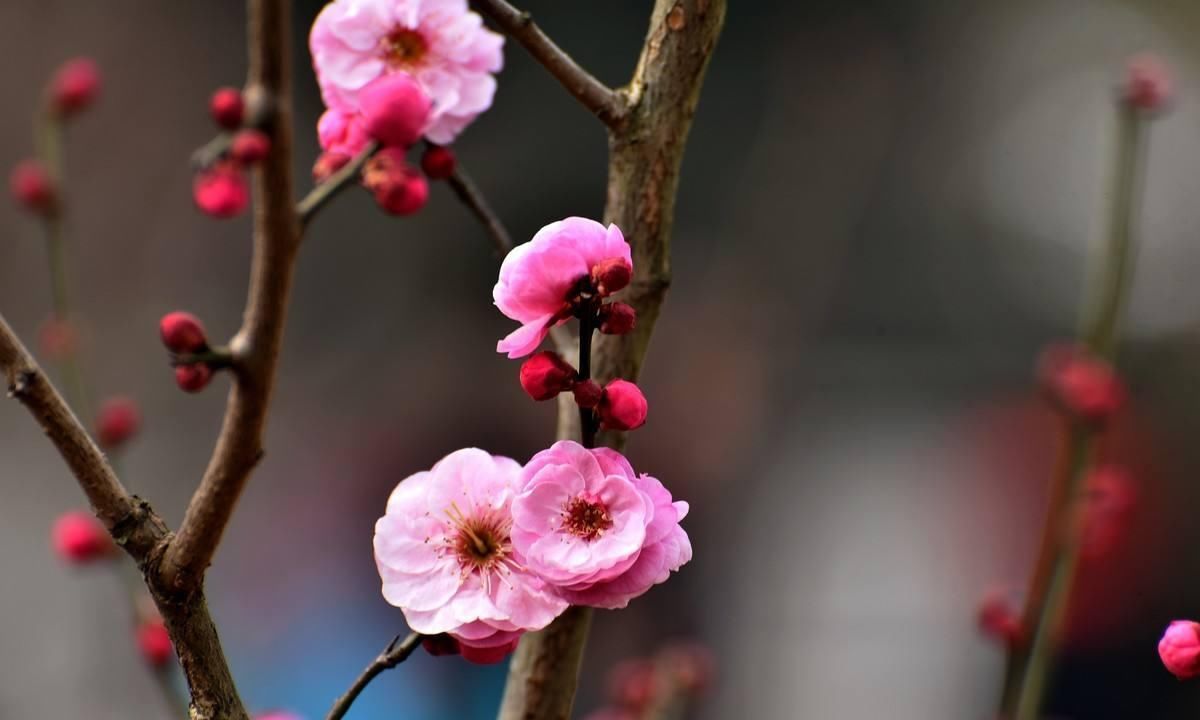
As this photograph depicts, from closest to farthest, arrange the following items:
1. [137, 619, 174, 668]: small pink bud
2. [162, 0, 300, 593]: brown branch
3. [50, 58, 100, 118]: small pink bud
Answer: [162, 0, 300, 593]: brown branch
[137, 619, 174, 668]: small pink bud
[50, 58, 100, 118]: small pink bud

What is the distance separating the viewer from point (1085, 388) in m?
0.70

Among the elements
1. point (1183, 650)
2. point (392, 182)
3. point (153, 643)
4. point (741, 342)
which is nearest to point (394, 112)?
point (392, 182)

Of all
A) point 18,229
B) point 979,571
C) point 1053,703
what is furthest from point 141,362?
point 1053,703

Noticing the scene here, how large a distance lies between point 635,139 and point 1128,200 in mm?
352

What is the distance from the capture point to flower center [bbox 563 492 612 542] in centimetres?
33

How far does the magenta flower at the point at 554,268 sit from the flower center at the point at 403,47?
4.8 inches

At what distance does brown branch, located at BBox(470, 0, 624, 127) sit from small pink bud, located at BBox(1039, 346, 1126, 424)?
40 centimetres

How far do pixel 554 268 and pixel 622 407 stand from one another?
45mm

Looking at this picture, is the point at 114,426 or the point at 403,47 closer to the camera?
the point at 403,47

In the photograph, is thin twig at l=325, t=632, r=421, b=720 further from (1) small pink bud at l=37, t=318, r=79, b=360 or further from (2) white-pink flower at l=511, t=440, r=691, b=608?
(1) small pink bud at l=37, t=318, r=79, b=360

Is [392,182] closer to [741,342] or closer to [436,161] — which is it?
[436,161]

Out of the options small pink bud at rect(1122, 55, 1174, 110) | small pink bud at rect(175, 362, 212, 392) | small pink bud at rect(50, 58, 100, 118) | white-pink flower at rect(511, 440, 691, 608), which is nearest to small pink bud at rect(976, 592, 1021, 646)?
small pink bud at rect(1122, 55, 1174, 110)

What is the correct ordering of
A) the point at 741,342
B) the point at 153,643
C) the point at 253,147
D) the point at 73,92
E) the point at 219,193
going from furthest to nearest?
the point at 741,342
the point at 73,92
the point at 153,643
the point at 219,193
the point at 253,147

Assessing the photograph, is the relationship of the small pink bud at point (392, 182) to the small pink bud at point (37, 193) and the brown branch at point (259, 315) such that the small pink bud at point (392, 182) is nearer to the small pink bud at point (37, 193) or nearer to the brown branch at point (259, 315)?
the brown branch at point (259, 315)
